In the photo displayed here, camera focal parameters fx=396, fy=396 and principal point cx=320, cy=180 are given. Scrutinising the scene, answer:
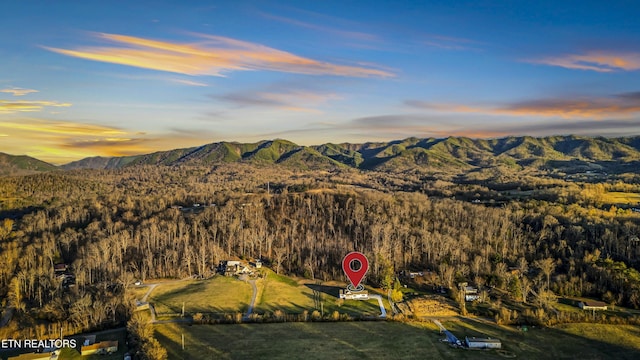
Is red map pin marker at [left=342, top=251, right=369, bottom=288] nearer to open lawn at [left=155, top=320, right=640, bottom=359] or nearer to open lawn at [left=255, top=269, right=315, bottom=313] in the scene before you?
open lawn at [left=255, top=269, right=315, bottom=313]

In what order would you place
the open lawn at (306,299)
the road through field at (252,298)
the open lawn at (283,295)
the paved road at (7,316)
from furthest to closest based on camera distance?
1. the open lawn at (283,295)
2. the open lawn at (306,299)
3. the road through field at (252,298)
4. the paved road at (7,316)

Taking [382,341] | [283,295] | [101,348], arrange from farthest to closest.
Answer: [283,295] < [382,341] < [101,348]

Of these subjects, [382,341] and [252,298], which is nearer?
[382,341]

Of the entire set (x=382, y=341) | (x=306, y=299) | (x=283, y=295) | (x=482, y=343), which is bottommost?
(x=306, y=299)

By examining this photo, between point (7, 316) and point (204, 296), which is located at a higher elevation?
point (204, 296)

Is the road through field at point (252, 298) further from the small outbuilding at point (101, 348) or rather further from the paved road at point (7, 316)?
the paved road at point (7, 316)

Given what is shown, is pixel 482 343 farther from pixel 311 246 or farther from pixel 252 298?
pixel 311 246

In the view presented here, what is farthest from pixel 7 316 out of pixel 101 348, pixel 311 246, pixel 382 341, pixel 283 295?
pixel 382 341

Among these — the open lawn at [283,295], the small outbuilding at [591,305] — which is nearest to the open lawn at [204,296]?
the open lawn at [283,295]
